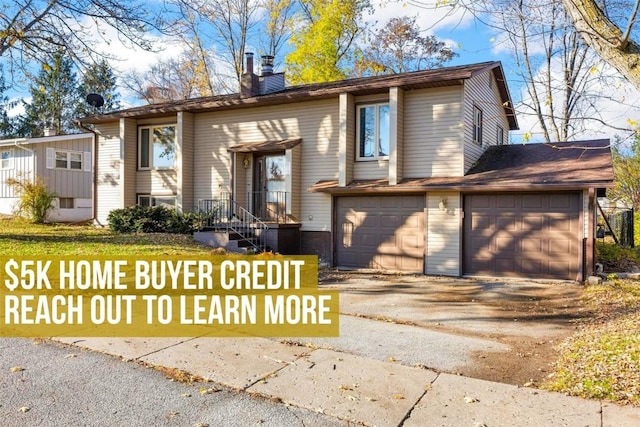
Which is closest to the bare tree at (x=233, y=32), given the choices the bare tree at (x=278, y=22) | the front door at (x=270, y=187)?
the bare tree at (x=278, y=22)

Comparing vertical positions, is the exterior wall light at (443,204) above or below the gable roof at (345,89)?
below

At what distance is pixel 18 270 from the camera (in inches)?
359

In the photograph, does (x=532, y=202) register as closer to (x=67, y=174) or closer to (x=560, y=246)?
(x=560, y=246)

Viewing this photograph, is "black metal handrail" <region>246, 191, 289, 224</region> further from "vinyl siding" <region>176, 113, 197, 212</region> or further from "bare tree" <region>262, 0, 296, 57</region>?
"bare tree" <region>262, 0, 296, 57</region>

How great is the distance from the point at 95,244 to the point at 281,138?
19.1ft

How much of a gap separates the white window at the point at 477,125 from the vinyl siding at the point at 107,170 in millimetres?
11970

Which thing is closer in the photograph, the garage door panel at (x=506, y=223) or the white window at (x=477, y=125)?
the garage door panel at (x=506, y=223)

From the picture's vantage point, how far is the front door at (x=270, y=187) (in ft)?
47.4

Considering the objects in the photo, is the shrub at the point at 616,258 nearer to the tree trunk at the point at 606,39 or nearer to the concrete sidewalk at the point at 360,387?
the tree trunk at the point at 606,39

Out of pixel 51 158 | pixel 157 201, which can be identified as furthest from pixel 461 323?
pixel 51 158

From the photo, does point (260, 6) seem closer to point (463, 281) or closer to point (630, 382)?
point (463, 281)

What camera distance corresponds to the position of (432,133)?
1245 centimetres

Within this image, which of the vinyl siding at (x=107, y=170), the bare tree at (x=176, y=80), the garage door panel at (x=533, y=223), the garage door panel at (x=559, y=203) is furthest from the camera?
the bare tree at (x=176, y=80)

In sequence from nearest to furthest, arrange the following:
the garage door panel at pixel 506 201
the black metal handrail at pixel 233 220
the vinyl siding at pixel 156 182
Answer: the garage door panel at pixel 506 201, the black metal handrail at pixel 233 220, the vinyl siding at pixel 156 182
